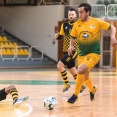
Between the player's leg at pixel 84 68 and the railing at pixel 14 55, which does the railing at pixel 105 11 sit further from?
the player's leg at pixel 84 68

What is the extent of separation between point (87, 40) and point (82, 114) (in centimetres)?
197

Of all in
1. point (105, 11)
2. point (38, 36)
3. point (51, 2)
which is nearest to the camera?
point (105, 11)

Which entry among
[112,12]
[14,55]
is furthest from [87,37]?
[112,12]

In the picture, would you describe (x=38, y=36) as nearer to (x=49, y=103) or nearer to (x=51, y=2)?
(x=51, y=2)

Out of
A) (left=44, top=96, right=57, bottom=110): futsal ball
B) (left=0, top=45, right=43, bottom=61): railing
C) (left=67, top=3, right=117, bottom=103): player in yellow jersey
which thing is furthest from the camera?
(left=0, top=45, right=43, bottom=61): railing

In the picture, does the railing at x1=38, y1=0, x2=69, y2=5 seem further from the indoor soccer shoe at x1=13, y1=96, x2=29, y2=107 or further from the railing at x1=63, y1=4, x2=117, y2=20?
the indoor soccer shoe at x1=13, y1=96, x2=29, y2=107

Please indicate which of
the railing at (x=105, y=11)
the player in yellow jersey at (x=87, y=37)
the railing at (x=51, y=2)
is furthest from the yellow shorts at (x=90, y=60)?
the railing at (x=51, y=2)

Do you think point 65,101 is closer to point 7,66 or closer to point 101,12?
point 7,66

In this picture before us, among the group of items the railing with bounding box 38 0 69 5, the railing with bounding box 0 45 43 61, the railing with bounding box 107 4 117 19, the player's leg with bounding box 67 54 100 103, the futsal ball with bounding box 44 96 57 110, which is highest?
the railing with bounding box 38 0 69 5

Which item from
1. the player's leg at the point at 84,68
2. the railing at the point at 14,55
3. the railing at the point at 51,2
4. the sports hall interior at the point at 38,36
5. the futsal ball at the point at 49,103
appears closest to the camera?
the futsal ball at the point at 49,103

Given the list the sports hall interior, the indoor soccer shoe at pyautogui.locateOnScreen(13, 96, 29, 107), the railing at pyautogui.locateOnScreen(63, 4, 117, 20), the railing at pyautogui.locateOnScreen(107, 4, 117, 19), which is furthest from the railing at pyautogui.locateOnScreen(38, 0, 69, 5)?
the indoor soccer shoe at pyautogui.locateOnScreen(13, 96, 29, 107)

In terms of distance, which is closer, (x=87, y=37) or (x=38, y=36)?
(x=87, y=37)

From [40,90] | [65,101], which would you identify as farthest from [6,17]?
[65,101]

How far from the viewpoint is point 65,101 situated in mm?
10016
